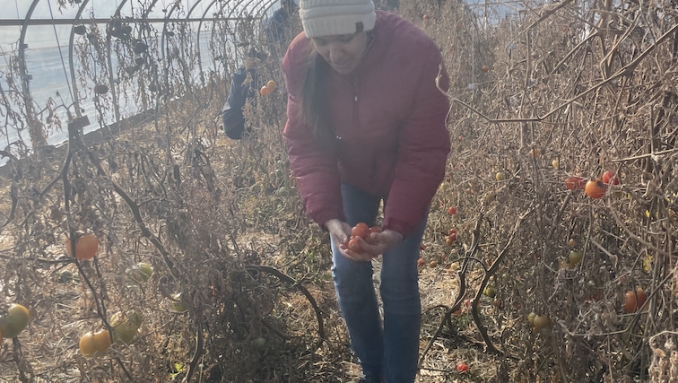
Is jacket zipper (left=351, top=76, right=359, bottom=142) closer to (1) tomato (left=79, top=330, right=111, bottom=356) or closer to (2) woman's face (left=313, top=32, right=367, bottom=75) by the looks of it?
(2) woman's face (left=313, top=32, right=367, bottom=75)

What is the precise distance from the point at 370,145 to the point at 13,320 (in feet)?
3.52

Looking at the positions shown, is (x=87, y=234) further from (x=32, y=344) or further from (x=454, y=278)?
(x=454, y=278)

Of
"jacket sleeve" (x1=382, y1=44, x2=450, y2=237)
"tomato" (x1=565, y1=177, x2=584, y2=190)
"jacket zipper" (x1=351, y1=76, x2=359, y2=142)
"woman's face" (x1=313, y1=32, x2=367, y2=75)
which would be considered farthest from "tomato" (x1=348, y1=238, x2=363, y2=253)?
"tomato" (x1=565, y1=177, x2=584, y2=190)

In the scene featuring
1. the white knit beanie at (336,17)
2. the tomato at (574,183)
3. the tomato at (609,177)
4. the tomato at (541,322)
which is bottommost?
the tomato at (541,322)

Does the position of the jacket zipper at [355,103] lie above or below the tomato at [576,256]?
above

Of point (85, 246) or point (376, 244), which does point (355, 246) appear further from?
point (85, 246)

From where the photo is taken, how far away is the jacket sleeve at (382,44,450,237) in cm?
140

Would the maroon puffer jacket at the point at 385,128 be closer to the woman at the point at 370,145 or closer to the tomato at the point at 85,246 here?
the woman at the point at 370,145

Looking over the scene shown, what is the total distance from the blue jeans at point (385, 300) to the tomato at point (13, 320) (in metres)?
0.87

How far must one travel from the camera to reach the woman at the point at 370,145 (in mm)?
1389

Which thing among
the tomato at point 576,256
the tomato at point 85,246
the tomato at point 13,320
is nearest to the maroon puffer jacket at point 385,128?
the tomato at point 576,256

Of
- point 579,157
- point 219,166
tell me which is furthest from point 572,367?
point 219,166

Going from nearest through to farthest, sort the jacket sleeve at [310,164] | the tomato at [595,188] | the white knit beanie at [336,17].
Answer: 1. the tomato at [595,188]
2. the white knit beanie at [336,17]
3. the jacket sleeve at [310,164]

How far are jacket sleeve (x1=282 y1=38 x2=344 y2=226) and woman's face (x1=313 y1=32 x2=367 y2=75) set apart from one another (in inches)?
5.4
